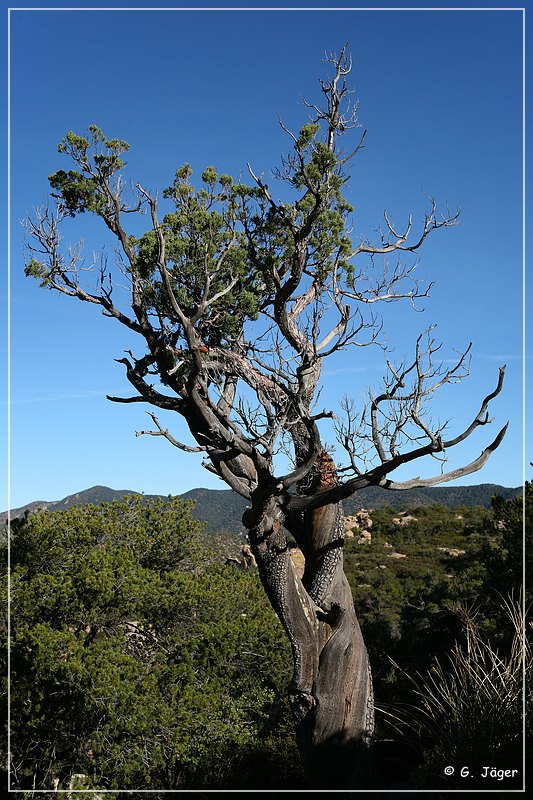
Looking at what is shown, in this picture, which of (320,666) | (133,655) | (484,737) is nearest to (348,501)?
(133,655)

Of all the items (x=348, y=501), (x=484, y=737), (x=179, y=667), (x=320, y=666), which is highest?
(x=348, y=501)

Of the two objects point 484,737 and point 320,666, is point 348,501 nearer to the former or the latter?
point 320,666

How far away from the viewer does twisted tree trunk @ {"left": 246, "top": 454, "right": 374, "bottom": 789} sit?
671cm

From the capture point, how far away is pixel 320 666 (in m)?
6.89

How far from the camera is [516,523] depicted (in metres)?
12.9

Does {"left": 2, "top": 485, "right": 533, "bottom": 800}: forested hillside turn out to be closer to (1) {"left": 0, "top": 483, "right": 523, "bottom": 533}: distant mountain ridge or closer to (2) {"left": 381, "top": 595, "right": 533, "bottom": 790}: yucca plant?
(2) {"left": 381, "top": 595, "right": 533, "bottom": 790}: yucca plant

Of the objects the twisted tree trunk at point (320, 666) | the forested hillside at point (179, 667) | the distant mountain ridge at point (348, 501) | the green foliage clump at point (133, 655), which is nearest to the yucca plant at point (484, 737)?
the forested hillside at point (179, 667)

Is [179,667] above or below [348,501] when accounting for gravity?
below

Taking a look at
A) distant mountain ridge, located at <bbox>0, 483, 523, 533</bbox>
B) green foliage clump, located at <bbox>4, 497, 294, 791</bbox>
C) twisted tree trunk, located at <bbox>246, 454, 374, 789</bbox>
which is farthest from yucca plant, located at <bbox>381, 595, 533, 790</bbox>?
distant mountain ridge, located at <bbox>0, 483, 523, 533</bbox>

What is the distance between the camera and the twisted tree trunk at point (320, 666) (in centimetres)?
671

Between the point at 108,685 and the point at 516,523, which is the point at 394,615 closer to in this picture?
the point at 516,523

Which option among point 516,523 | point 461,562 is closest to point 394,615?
point 461,562

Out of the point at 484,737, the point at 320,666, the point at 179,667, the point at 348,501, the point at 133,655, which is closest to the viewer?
the point at 484,737

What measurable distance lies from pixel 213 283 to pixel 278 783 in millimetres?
7535
